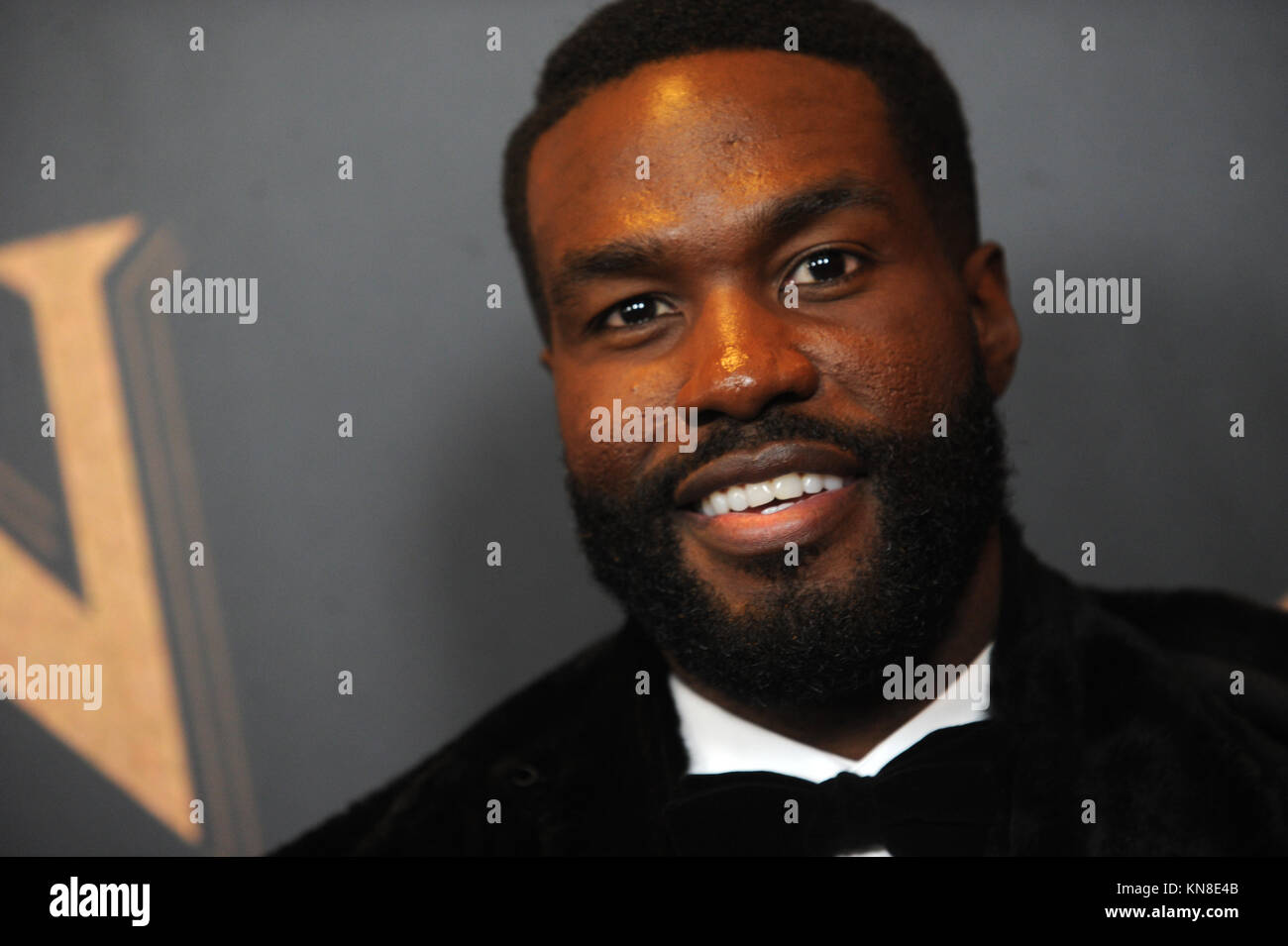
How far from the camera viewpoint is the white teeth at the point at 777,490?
5.40 ft

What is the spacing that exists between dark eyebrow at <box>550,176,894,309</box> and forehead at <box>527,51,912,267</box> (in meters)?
0.02

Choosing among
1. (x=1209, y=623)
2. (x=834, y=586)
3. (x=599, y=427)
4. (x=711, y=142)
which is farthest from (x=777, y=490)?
(x=1209, y=623)

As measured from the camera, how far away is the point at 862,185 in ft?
5.63

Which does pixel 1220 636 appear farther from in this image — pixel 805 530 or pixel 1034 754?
pixel 805 530

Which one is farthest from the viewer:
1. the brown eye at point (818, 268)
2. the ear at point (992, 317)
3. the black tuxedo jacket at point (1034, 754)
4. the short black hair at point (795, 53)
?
the ear at point (992, 317)

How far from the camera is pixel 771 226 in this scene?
1654 mm

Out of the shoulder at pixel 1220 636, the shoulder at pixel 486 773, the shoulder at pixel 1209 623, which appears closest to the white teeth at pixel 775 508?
the shoulder at pixel 486 773

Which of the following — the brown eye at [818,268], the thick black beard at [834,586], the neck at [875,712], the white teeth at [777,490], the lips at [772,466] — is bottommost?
the neck at [875,712]

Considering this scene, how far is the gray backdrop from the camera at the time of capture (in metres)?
2.51

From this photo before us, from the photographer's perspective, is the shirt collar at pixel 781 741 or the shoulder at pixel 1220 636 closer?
the shirt collar at pixel 781 741

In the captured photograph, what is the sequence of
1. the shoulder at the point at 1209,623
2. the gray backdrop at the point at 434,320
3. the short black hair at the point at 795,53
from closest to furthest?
the short black hair at the point at 795,53 < the shoulder at the point at 1209,623 < the gray backdrop at the point at 434,320

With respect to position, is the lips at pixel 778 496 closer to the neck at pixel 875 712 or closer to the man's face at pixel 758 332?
the man's face at pixel 758 332

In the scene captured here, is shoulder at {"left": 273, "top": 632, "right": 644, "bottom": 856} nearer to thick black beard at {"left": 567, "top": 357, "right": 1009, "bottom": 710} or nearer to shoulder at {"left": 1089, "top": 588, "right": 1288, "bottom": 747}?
thick black beard at {"left": 567, "top": 357, "right": 1009, "bottom": 710}
